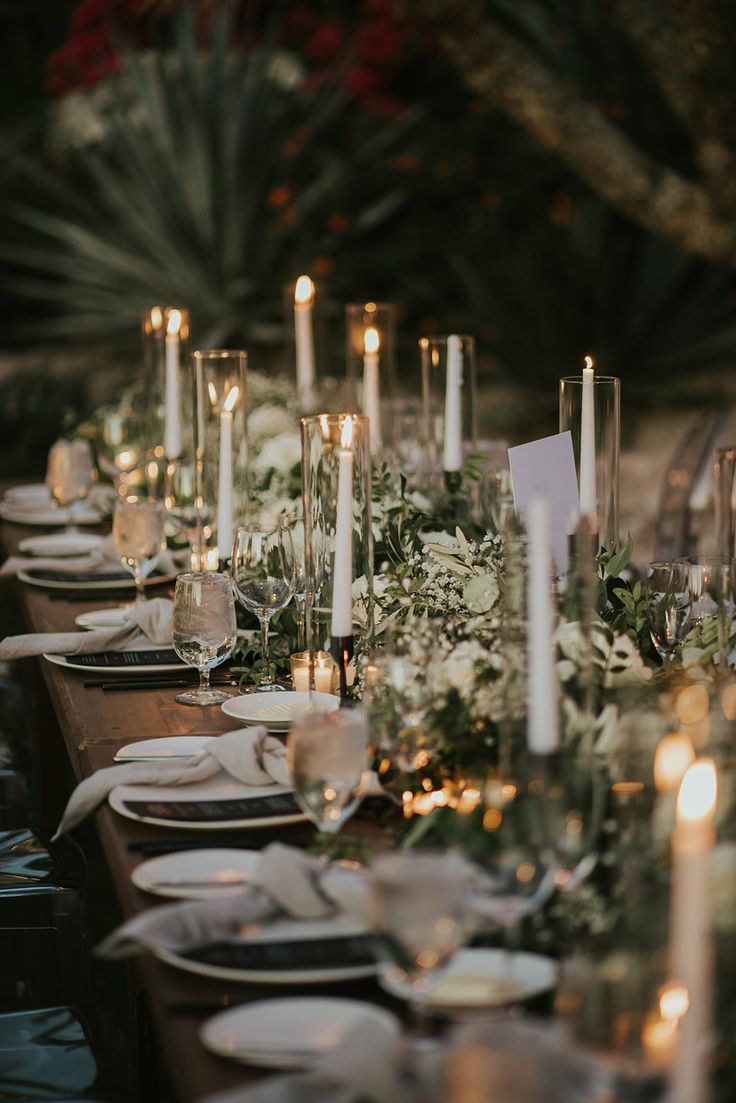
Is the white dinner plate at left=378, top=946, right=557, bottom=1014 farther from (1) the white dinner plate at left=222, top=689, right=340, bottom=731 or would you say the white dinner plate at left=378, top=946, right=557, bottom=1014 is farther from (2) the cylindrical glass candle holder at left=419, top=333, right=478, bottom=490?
(2) the cylindrical glass candle holder at left=419, top=333, right=478, bottom=490

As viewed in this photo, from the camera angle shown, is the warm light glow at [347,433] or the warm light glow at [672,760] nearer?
the warm light glow at [672,760]

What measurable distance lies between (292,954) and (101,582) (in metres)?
1.61

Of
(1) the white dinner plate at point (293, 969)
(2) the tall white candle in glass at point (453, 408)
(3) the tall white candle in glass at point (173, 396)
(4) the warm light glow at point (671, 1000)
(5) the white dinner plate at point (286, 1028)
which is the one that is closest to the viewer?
(4) the warm light glow at point (671, 1000)

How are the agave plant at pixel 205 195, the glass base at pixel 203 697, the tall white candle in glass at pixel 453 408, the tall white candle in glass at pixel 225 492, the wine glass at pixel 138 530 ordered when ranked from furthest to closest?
the agave plant at pixel 205 195, the tall white candle in glass at pixel 453 408, the tall white candle in glass at pixel 225 492, the wine glass at pixel 138 530, the glass base at pixel 203 697

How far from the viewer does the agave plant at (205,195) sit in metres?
7.30

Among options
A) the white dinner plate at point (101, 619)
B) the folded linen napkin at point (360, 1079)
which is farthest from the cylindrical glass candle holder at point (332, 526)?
the folded linen napkin at point (360, 1079)

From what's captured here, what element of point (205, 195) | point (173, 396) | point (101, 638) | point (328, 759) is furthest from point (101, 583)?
point (205, 195)

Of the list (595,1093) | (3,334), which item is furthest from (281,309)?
(595,1093)

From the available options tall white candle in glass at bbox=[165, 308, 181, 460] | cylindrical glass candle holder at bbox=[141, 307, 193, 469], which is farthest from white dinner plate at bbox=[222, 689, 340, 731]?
cylindrical glass candle holder at bbox=[141, 307, 193, 469]

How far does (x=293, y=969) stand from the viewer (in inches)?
50.3

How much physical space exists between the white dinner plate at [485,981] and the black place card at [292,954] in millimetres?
35

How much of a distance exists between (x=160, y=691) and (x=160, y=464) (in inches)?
46.1

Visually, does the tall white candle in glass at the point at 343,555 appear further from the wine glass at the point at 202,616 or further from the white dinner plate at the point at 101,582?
the white dinner plate at the point at 101,582

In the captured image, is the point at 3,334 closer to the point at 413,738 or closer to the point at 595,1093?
the point at 413,738
